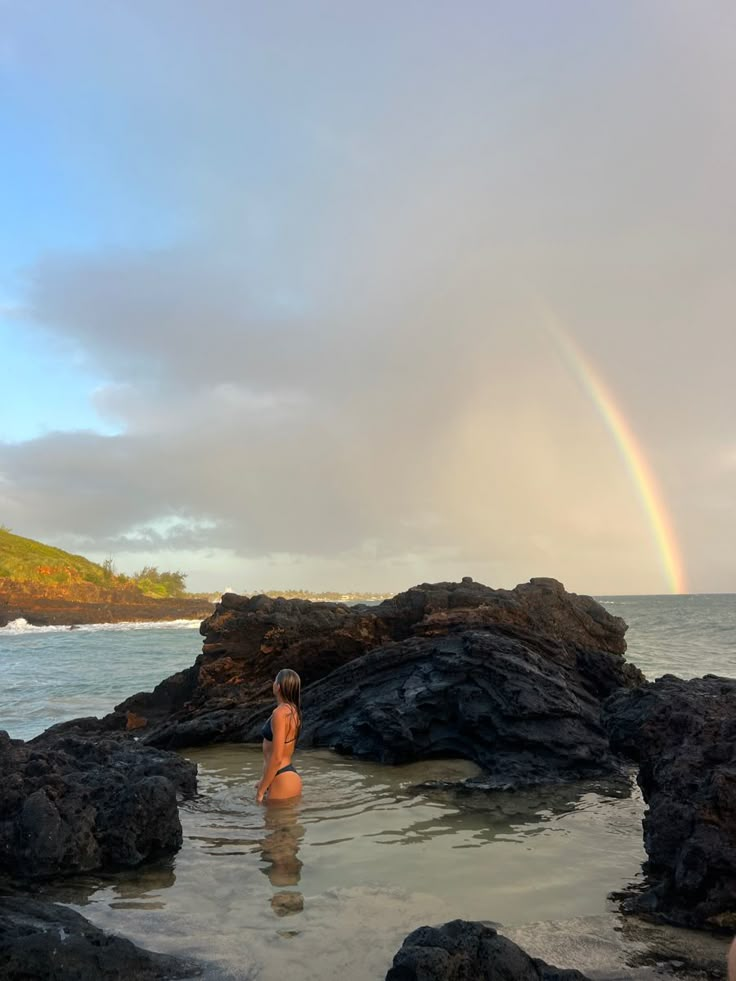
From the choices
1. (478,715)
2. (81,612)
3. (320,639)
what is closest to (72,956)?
(478,715)

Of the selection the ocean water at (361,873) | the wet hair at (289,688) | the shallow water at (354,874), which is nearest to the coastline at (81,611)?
the wet hair at (289,688)

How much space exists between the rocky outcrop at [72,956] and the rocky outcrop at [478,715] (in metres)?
4.97

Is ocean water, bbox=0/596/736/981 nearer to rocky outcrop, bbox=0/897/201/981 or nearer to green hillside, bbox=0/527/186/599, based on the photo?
rocky outcrop, bbox=0/897/201/981

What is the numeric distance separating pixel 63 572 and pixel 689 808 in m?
96.1

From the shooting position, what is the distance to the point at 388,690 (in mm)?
10117

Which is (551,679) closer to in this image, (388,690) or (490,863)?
(388,690)


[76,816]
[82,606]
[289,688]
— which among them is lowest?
[82,606]

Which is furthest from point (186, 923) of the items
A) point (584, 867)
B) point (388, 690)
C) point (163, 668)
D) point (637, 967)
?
point (163, 668)

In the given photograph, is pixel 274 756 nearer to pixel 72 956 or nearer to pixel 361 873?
pixel 361 873

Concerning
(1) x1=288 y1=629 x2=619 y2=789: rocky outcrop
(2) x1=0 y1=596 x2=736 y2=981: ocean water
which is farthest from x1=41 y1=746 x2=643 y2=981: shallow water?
(1) x1=288 y1=629 x2=619 y2=789: rocky outcrop

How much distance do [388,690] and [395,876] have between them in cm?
491

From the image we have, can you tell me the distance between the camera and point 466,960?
10.9ft

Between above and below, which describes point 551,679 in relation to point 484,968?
above

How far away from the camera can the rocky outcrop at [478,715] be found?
8641 millimetres
